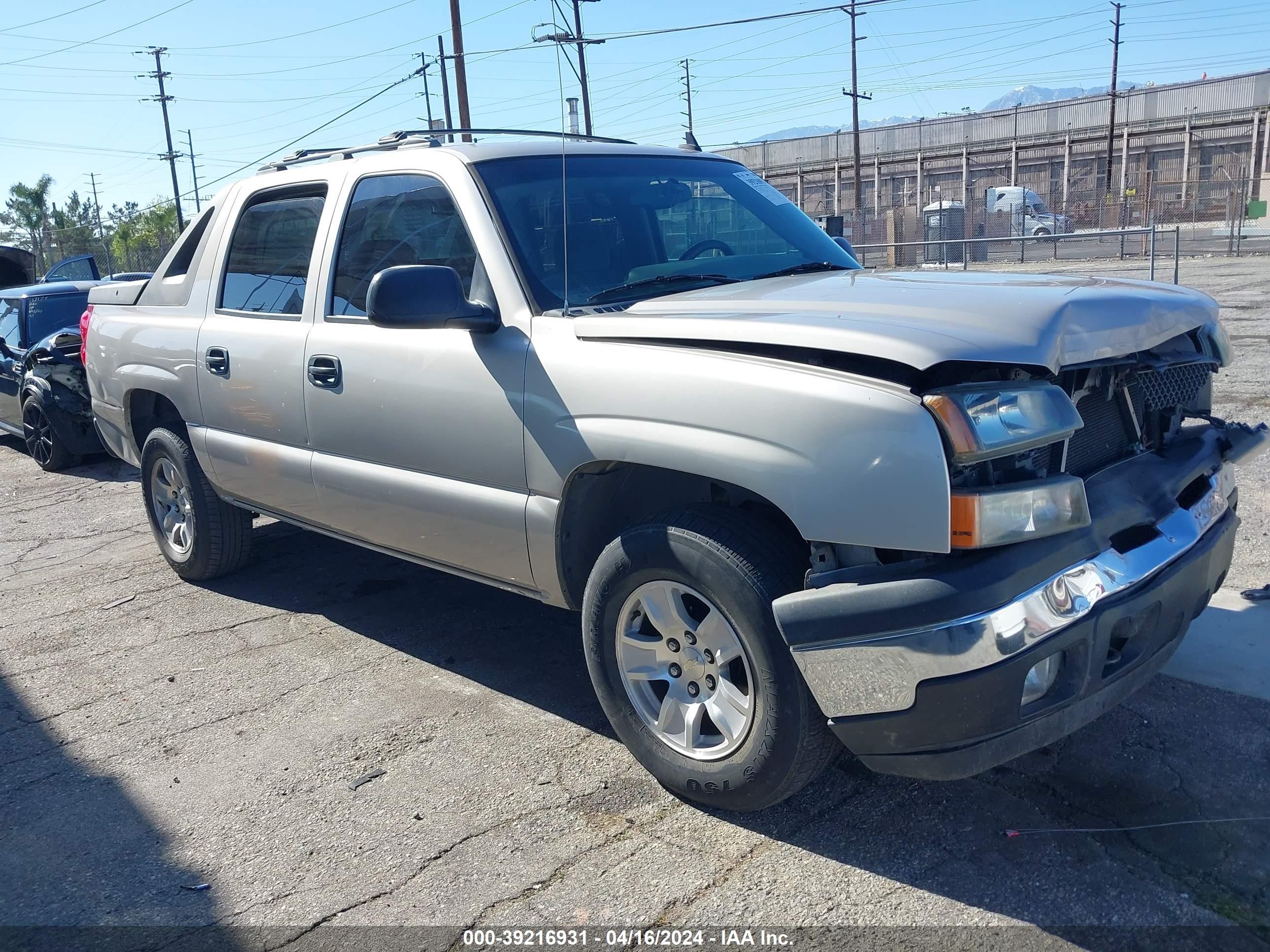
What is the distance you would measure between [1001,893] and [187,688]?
329 cm

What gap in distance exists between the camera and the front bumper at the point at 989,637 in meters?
2.47

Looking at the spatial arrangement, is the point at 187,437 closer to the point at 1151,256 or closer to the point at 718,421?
the point at 718,421

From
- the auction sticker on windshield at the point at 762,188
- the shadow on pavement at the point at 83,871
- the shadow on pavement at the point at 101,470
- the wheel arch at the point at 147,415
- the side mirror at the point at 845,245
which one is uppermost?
the auction sticker on windshield at the point at 762,188

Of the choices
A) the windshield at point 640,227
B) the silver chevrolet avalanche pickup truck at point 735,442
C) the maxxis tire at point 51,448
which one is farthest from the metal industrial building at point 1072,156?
the silver chevrolet avalanche pickup truck at point 735,442

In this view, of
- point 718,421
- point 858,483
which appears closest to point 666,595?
point 718,421

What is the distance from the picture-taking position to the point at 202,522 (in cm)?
548

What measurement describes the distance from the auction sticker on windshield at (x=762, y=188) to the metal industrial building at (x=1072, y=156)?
47.4m

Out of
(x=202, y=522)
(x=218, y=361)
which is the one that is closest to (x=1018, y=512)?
(x=218, y=361)

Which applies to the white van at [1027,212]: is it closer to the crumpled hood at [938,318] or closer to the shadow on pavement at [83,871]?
the crumpled hood at [938,318]

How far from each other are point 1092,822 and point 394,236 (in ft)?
10.2

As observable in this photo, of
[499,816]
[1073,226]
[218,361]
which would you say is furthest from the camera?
[1073,226]

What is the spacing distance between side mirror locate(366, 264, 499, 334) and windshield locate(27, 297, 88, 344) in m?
8.64

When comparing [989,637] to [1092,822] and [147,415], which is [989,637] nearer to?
[1092,822]

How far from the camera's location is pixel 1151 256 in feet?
43.7
